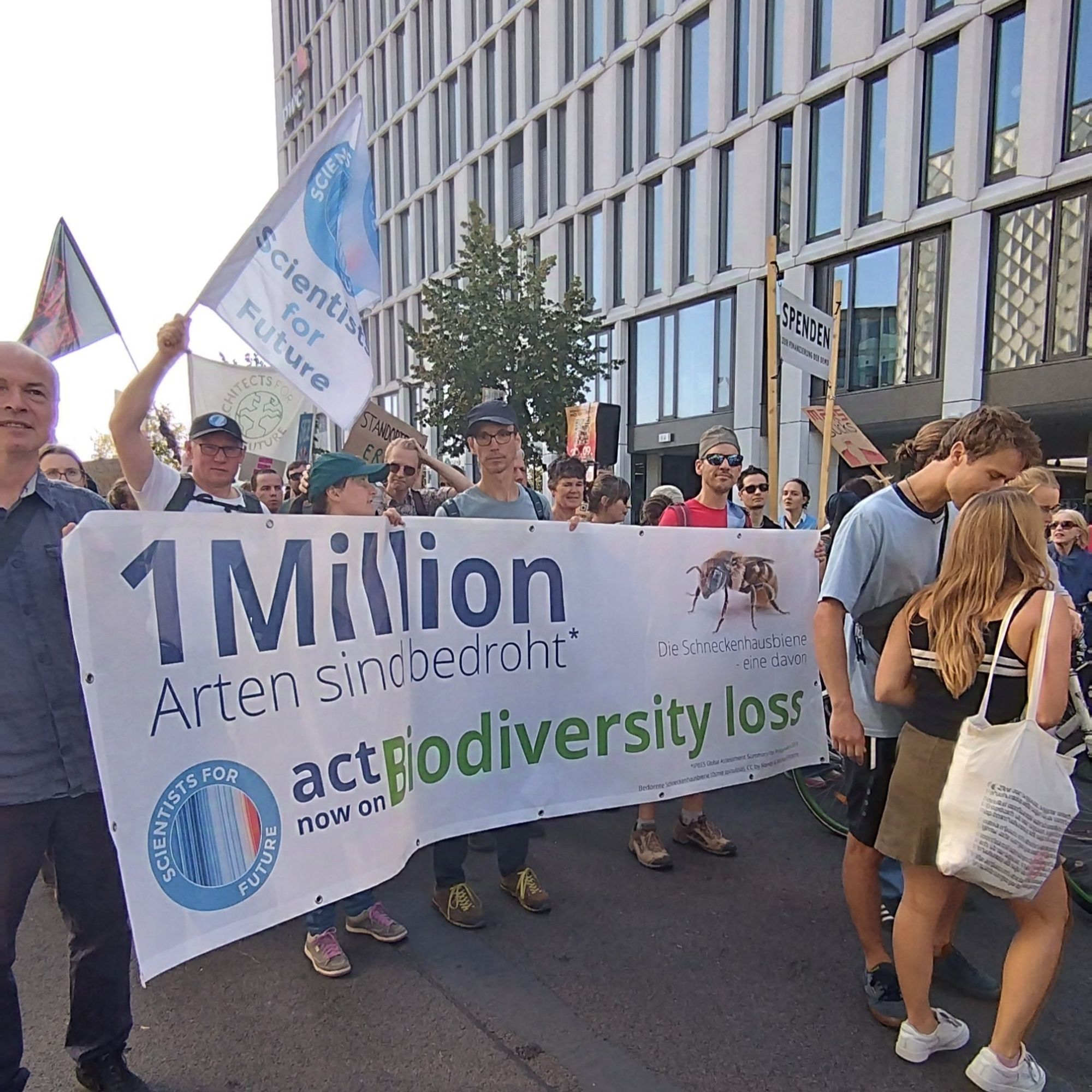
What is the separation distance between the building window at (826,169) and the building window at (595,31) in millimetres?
8372

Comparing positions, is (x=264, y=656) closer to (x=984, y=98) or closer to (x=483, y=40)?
(x=984, y=98)

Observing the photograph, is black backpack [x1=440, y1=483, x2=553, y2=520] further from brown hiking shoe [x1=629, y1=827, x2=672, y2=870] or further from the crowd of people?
brown hiking shoe [x1=629, y1=827, x2=672, y2=870]

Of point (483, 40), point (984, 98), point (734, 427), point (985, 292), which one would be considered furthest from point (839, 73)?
point (483, 40)

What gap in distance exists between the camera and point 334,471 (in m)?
3.22

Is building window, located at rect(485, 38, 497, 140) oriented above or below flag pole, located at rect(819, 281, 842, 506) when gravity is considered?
above

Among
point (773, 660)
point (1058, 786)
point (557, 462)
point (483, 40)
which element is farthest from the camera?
point (483, 40)

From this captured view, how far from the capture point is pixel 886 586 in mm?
2857

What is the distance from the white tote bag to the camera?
2166mm

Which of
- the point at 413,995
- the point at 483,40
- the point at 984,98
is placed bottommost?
the point at 413,995

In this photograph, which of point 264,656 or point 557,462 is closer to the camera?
point 264,656

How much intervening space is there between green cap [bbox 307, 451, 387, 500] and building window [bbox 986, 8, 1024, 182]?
1550cm

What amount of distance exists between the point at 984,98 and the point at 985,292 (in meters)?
3.34

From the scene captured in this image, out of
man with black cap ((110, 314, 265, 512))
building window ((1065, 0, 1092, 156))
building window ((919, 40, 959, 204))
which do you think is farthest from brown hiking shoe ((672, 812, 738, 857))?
building window ((919, 40, 959, 204))

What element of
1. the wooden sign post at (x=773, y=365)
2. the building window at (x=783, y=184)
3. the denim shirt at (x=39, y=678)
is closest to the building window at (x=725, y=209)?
the building window at (x=783, y=184)
